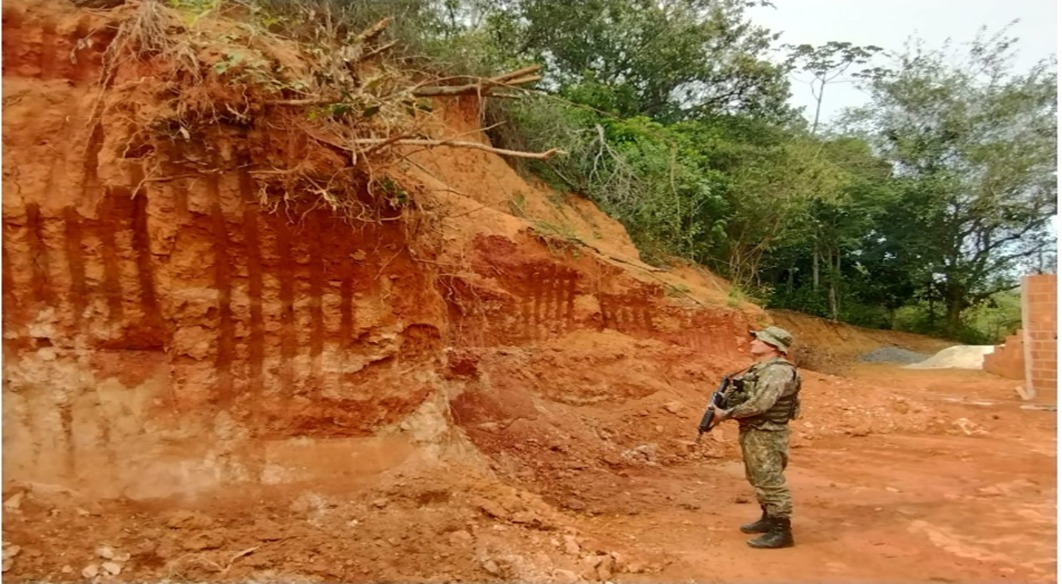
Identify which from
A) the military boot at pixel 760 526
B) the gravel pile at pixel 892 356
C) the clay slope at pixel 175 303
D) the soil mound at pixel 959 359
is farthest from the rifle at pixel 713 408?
the gravel pile at pixel 892 356

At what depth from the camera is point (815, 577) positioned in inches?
182

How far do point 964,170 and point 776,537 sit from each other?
21487 mm

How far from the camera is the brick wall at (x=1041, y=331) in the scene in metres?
12.2

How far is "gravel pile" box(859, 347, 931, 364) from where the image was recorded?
20.6m

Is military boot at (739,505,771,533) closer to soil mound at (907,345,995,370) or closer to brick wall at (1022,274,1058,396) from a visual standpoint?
brick wall at (1022,274,1058,396)

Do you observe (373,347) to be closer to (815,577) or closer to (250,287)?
(250,287)

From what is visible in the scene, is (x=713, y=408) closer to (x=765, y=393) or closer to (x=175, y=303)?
(x=765, y=393)

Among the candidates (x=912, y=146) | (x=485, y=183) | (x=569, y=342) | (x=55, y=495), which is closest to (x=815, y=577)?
(x=55, y=495)

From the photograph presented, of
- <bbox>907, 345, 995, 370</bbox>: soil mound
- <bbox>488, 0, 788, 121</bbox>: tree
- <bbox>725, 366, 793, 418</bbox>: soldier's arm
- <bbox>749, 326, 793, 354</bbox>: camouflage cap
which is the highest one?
<bbox>488, 0, 788, 121</bbox>: tree

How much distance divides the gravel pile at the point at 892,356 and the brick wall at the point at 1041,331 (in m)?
8.06

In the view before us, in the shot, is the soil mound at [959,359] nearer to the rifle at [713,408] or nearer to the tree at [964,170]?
the tree at [964,170]

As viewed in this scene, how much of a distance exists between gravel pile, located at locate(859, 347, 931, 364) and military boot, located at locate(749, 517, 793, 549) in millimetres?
16913

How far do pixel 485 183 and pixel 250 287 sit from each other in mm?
6432

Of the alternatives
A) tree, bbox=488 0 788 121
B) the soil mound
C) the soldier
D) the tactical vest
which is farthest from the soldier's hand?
the soil mound
